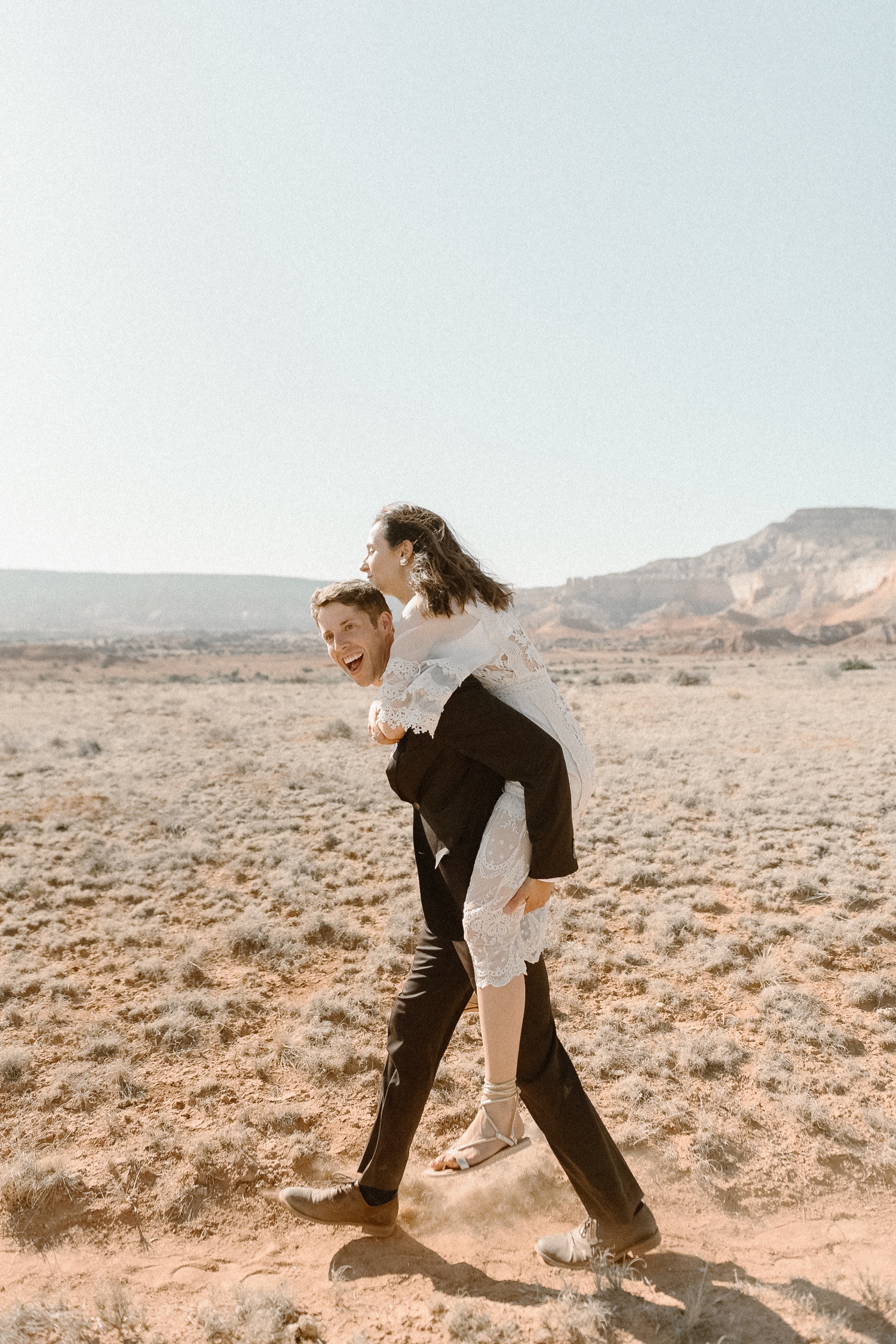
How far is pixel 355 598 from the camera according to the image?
2156 mm

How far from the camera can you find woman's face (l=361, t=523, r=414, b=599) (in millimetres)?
2047

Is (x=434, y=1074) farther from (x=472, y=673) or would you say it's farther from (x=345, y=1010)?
(x=345, y=1010)

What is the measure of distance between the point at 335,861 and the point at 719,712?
12435 mm

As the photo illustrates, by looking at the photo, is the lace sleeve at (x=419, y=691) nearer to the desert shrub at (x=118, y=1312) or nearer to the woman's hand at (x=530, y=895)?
the woman's hand at (x=530, y=895)

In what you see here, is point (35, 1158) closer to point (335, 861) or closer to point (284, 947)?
point (284, 947)

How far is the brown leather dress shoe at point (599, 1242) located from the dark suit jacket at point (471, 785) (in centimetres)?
102

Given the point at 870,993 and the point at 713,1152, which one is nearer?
the point at 713,1152

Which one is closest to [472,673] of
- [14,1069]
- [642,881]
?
[14,1069]

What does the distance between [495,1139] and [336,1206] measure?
61 centimetres

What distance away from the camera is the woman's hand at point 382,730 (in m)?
2.02

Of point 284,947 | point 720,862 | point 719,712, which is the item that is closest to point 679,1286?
point 284,947

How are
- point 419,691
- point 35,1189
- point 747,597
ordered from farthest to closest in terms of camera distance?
point 747,597
point 35,1189
point 419,691

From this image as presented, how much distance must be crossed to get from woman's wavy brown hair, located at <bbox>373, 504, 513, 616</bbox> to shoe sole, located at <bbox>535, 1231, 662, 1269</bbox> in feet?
6.47

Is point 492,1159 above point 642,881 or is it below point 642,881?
above
